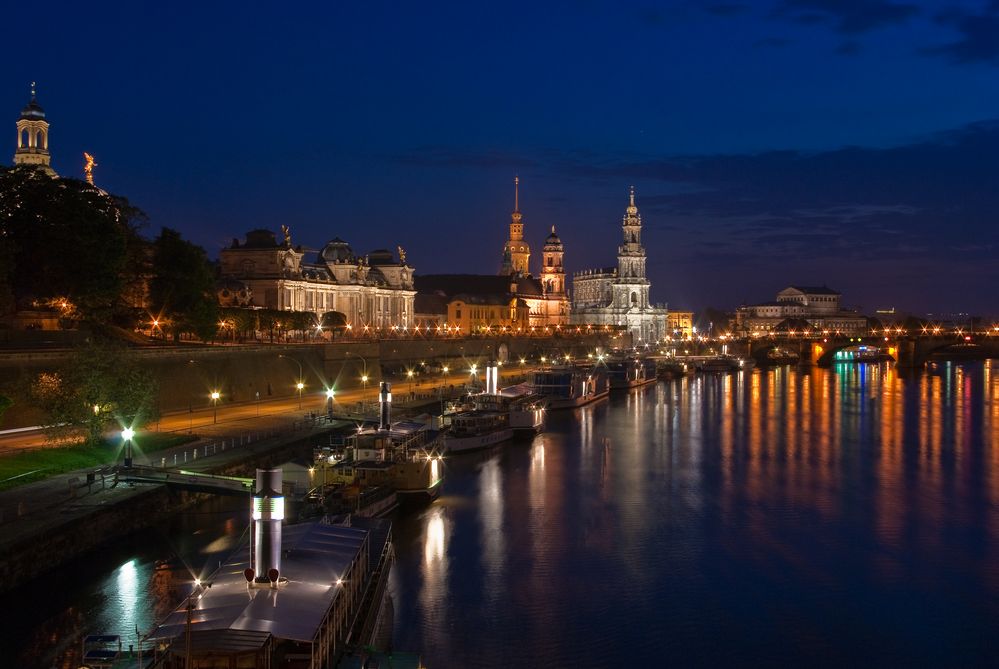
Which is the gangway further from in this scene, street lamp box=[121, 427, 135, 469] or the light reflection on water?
the light reflection on water

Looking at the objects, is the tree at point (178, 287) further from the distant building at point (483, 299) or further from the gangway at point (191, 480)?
the distant building at point (483, 299)

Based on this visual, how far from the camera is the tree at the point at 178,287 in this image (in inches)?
2185

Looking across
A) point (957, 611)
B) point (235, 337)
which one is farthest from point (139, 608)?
point (235, 337)

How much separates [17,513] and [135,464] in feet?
22.0

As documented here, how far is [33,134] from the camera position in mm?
72812

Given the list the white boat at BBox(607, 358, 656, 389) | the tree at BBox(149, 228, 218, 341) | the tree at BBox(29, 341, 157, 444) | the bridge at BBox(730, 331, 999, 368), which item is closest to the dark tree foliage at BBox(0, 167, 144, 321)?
the tree at BBox(149, 228, 218, 341)

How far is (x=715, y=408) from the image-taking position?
2847 inches

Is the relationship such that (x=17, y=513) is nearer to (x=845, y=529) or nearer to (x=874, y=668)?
(x=874, y=668)

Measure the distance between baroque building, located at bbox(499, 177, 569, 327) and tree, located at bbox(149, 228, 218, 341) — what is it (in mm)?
93030

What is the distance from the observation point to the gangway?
1101 inches

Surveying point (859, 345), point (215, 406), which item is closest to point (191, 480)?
point (215, 406)

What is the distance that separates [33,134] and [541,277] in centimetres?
10464

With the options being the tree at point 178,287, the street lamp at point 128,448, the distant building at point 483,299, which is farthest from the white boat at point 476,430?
the distant building at point 483,299

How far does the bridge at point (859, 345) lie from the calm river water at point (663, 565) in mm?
86336
